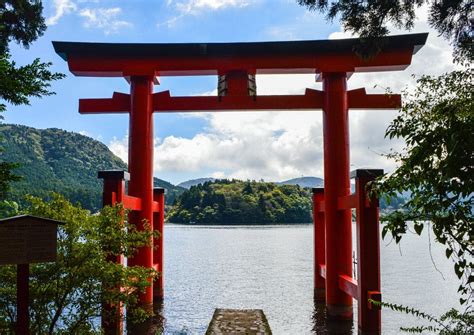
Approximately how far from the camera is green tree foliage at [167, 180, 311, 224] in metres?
73.6

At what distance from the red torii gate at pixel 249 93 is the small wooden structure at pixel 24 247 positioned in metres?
5.07

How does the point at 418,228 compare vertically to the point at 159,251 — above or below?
above

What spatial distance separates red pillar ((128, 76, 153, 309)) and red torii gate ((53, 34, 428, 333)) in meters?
0.02

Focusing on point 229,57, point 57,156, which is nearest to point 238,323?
point 229,57

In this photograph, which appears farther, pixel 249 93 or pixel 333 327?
pixel 249 93

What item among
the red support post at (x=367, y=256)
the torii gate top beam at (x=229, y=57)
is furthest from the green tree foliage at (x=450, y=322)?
the torii gate top beam at (x=229, y=57)

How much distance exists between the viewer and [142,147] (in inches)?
396

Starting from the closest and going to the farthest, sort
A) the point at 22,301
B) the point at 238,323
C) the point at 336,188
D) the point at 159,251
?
the point at 22,301
the point at 238,323
the point at 336,188
the point at 159,251

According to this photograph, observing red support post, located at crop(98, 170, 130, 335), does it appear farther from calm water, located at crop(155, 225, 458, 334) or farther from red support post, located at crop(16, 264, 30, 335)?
calm water, located at crop(155, 225, 458, 334)

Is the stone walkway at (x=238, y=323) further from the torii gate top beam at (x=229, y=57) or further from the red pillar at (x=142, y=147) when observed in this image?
the torii gate top beam at (x=229, y=57)

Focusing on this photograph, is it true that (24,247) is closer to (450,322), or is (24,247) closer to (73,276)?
(73,276)

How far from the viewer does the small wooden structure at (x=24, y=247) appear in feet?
14.3

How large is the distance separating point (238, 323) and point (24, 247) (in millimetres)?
4273

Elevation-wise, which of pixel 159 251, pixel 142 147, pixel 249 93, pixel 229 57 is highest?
pixel 229 57
